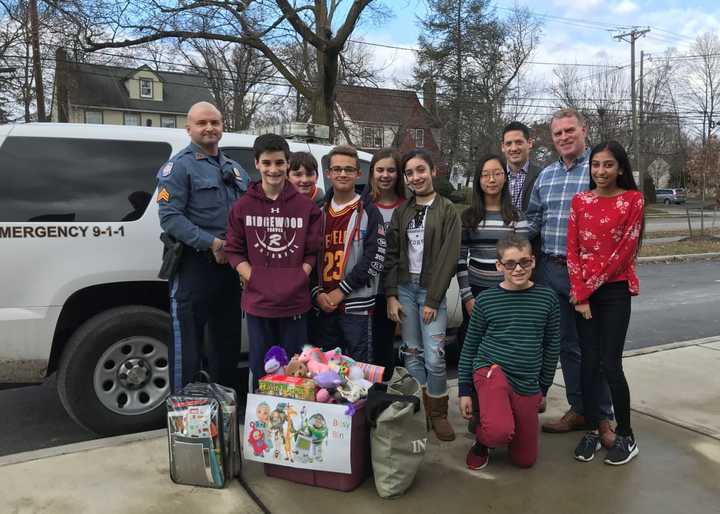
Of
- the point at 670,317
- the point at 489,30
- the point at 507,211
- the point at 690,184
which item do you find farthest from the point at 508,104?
the point at 507,211

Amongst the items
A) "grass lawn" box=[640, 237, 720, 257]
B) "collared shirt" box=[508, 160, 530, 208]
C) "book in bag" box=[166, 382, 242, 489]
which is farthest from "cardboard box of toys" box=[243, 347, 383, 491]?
"grass lawn" box=[640, 237, 720, 257]

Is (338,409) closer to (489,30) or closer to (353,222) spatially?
(353,222)

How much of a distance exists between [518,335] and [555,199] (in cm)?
96

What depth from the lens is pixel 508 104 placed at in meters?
33.2

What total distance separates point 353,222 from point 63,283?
5.87 feet

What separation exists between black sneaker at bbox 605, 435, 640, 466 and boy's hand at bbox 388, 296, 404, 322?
140cm

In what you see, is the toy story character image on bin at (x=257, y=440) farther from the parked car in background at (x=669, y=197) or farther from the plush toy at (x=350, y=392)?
the parked car in background at (x=669, y=197)

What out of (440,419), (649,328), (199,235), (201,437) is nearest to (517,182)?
(440,419)

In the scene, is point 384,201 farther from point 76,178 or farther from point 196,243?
point 76,178

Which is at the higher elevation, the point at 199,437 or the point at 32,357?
the point at 32,357

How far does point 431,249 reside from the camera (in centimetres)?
353

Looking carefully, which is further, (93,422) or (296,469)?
(93,422)

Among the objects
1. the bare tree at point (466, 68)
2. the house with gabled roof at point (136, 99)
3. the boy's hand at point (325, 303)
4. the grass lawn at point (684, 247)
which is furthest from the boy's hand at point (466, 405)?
the house with gabled roof at point (136, 99)

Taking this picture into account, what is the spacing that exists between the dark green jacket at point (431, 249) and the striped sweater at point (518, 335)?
276 mm
